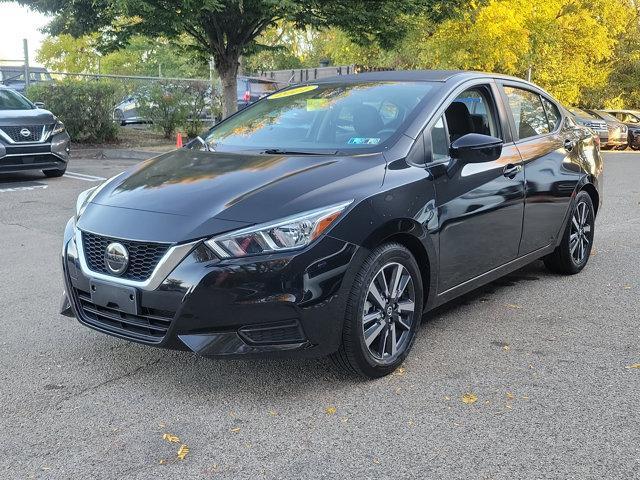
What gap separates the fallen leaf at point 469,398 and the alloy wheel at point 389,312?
1.47 feet

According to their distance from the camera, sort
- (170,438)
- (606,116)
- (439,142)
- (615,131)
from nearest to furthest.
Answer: (170,438) < (439,142) < (615,131) < (606,116)

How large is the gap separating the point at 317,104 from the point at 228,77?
12117 mm

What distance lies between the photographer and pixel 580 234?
228 inches

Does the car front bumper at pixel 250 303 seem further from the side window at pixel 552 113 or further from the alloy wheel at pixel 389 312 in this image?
the side window at pixel 552 113

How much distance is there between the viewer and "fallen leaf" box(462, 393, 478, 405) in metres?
3.38

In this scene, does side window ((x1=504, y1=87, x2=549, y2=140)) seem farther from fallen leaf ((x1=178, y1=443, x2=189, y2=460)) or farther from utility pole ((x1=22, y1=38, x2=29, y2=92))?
utility pole ((x1=22, y1=38, x2=29, y2=92))

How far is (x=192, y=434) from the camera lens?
3064 mm

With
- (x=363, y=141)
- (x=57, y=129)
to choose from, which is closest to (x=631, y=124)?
(x=57, y=129)

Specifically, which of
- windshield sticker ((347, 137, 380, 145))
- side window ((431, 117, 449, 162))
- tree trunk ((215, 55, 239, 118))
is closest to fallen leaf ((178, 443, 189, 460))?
windshield sticker ((347, 137, 380, 145))

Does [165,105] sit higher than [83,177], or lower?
higher

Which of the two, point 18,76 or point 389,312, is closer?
point 389,312

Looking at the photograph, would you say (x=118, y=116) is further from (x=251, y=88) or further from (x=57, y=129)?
(x=251, y=88)

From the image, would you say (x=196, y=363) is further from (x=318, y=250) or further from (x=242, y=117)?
(x=242, y=117)

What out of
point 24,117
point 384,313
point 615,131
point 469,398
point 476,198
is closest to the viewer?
point 469,398
